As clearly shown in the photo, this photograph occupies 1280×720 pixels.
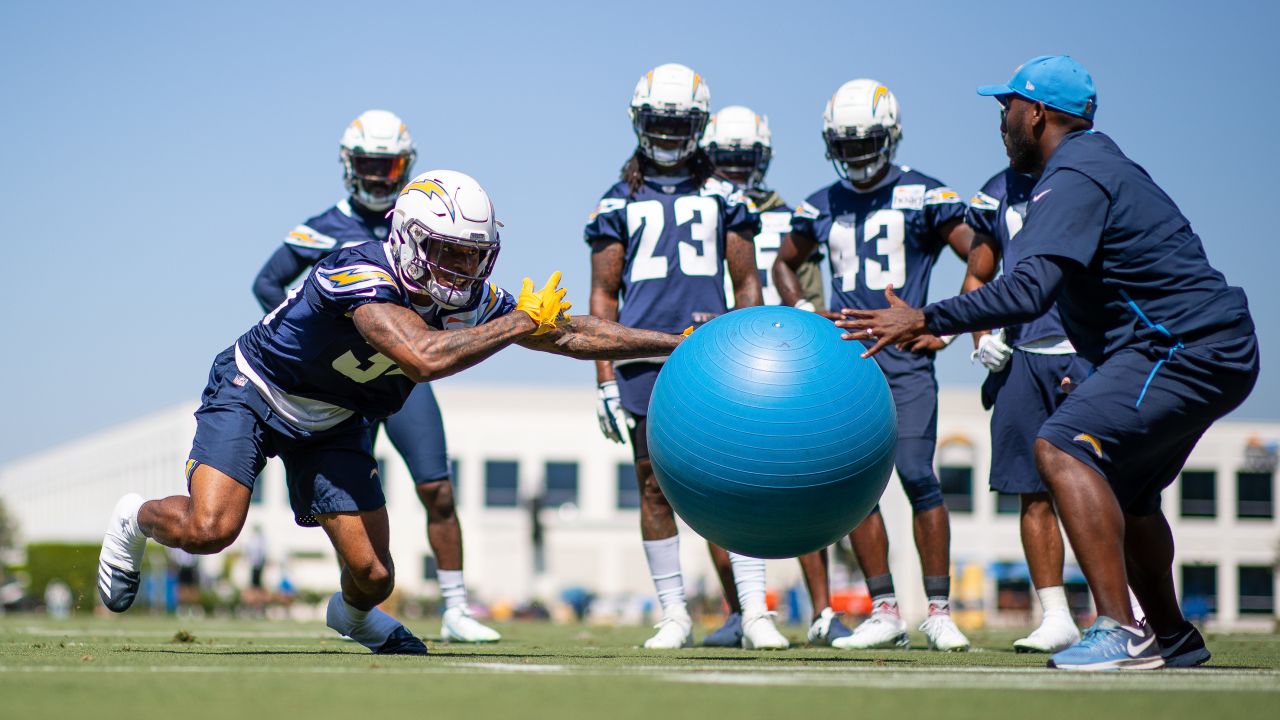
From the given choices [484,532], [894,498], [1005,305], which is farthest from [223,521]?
[484,532]

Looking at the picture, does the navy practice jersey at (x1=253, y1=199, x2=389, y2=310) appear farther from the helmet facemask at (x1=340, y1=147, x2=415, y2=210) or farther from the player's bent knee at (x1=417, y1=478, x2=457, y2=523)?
the player's bent knee at (x1=417, y1=478, x2=457, y2=523)

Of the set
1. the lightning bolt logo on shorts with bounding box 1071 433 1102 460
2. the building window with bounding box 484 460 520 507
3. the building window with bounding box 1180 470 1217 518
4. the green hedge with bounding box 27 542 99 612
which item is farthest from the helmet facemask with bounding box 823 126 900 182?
the building window with bounding box 484 460 520 507

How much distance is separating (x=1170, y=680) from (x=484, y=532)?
68.1 meters

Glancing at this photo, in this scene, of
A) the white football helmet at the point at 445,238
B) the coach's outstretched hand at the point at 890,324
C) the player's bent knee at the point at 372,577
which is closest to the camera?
the coach's outstretched hand at the point at 890,324

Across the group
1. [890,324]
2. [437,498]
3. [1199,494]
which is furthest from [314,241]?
[1199,494]

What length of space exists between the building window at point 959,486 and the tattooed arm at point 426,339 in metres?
61.4

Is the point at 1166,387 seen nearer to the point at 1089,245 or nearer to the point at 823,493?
the point at 1089,245

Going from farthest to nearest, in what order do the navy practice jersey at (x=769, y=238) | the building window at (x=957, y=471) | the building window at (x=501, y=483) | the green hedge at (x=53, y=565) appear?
the building window at (x=501, y=483), the building window at (x=957, y=471), the green hedge at (x=53, y=565), the navy practice jersey at (x=769, y=238)

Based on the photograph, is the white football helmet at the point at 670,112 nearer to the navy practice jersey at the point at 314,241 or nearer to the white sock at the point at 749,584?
the navy practice jersey at the point at 314,241

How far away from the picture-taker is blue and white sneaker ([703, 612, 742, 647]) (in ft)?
27.4

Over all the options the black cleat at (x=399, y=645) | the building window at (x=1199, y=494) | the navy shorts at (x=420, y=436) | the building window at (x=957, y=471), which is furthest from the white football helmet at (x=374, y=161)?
the building window at (x=1199, y=494)

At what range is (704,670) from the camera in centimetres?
543

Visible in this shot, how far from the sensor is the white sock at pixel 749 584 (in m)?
8.01

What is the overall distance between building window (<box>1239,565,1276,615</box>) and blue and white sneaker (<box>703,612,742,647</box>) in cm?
6373
